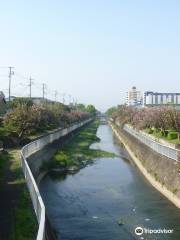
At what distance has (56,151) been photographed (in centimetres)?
6184

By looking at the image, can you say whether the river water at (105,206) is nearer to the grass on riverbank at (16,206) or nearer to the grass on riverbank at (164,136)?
the grass on riverbank at (16,206)

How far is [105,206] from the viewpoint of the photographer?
33.3 metres

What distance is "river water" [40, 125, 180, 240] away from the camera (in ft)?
87.8

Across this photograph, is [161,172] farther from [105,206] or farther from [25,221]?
[25,221]

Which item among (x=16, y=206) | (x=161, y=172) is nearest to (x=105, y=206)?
(x=161, y=172)

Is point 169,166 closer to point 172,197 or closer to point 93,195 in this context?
point 172,197

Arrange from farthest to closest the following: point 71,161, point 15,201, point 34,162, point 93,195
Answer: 1. point 71,161
2. point 34,162
3. point 93,195
4. point 15,201

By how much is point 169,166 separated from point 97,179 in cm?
972

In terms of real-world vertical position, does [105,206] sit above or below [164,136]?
below

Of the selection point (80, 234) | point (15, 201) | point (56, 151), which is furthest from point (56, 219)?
point (56, 151)

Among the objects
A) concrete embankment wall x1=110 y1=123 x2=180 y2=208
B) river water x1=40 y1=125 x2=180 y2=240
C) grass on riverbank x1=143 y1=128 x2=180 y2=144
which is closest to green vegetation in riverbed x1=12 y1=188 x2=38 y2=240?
river water x1=40 y1=125 x2=180 y2=240

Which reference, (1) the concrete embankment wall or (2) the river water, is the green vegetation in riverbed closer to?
(2) the river water

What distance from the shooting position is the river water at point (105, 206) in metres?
26.8

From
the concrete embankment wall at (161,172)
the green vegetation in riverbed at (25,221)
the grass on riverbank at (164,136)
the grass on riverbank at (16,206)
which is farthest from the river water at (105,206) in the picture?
the grass on riverbank at (164,136)
